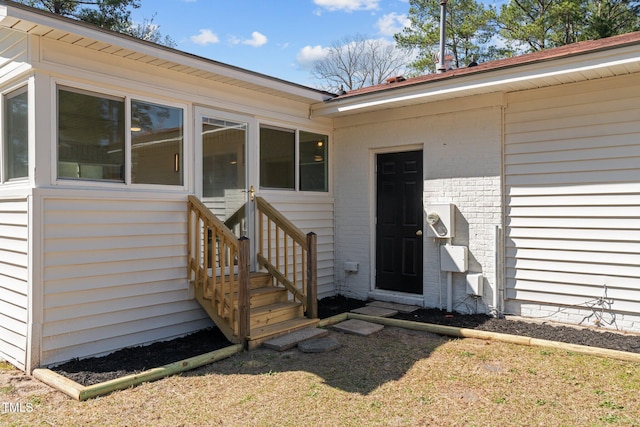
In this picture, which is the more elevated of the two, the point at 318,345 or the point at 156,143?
the point at 156,143

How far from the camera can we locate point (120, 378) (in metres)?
3.65

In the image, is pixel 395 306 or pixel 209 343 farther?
pixel 395 306

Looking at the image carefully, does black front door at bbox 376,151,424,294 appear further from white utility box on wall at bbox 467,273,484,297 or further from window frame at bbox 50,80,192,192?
window frame at bbox 50,80,192,192

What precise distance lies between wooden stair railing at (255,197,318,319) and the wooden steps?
0.11m

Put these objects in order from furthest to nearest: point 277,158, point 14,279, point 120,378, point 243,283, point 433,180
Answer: point 277,158 → point 433,180 → point 243,283 → point 14,279 → point 120,378

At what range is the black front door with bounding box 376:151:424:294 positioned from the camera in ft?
20.8

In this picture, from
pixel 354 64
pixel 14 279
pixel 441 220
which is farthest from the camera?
pixel 354 64

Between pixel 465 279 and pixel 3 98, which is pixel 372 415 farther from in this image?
pixel 3 98

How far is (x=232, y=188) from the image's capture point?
556cm

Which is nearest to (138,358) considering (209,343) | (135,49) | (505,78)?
(209,343)

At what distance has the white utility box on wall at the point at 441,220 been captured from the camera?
5.79 m

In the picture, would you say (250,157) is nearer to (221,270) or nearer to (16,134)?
(221,270)


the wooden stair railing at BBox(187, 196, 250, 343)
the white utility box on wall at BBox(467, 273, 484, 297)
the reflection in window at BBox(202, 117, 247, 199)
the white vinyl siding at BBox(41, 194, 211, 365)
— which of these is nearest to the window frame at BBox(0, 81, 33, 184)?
the white vinyl siding at BBox(41, 194, 211, 365)

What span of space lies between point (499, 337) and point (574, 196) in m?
1.82
